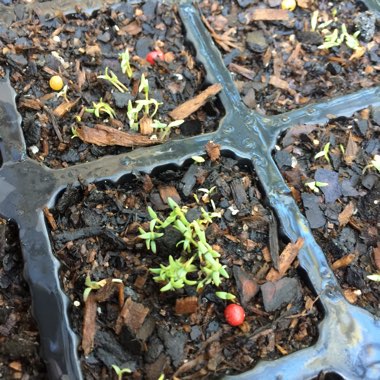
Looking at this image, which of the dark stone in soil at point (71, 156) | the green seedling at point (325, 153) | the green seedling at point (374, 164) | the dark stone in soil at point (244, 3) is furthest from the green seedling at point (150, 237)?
the dark stone in soil at point (244, 3)

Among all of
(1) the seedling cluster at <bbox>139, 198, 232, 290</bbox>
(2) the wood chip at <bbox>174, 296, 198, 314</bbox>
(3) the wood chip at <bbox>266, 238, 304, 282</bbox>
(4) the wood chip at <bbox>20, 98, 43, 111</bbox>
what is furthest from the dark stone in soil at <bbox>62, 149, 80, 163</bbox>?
(3) the wood chip at <bbox>266, 238, 304, 282</bbox>

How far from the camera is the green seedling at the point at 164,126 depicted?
1.59 metres

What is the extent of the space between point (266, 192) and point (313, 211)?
0.14 m

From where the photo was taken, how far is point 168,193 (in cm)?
149

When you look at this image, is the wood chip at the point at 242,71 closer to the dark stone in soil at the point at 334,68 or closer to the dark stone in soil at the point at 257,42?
the dark stone in soil at the point at 257,42

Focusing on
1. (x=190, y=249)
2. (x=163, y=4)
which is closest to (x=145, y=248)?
(x=190, y=249)

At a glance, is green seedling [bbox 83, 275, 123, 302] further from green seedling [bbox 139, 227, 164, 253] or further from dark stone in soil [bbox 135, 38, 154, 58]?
dark stone in soil [bbox 135, 38, 154, 58]

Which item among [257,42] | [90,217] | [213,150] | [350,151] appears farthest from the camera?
→ [257,42]

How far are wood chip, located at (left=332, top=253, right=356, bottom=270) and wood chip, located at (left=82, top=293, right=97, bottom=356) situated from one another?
0.64 meters

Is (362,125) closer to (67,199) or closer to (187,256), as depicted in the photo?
(187,256)

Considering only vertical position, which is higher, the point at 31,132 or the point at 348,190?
the point at 31,132

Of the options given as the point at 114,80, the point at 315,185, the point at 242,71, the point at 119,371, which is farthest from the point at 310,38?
the point at 119,371

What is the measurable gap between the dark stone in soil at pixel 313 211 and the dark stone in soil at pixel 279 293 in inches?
A: 7.7

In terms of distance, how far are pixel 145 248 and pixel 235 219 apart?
260 mm
